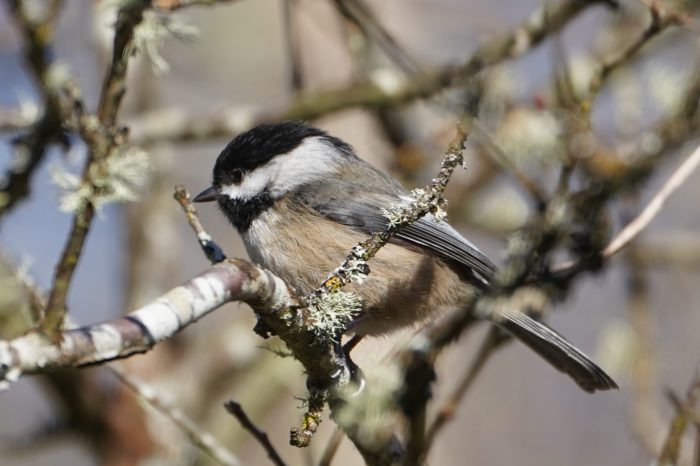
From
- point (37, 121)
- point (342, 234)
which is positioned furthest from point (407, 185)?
point (37, 121)

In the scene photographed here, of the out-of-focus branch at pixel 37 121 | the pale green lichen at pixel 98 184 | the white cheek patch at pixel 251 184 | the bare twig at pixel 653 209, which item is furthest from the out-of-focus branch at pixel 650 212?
the out-of-focus branch at pixel 37 121

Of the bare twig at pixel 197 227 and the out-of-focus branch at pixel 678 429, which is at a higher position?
the bare twig at pixel 197 227

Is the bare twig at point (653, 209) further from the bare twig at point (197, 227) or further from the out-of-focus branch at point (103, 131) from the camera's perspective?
the out-of-focus branch at point (103, 131)

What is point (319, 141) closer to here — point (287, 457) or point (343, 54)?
point (343, 54)

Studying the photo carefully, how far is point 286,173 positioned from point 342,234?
0.33 m

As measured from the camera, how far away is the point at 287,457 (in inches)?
210

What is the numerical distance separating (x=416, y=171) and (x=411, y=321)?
4.32 feet

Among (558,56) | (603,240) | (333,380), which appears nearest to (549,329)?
(603,240)

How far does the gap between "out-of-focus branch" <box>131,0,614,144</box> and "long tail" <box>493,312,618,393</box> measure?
0.94 meters

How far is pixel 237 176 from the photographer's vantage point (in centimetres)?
304

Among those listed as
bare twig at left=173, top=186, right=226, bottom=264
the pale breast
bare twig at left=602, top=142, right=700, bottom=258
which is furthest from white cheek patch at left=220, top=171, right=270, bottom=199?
bare twig at left=602, top=142, right=700, bottom=258

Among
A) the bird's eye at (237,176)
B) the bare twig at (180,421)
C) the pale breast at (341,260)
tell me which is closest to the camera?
the bare twig at (180,421)

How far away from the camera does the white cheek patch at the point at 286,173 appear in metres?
3.00

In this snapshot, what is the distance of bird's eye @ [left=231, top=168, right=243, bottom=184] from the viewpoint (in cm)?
303
